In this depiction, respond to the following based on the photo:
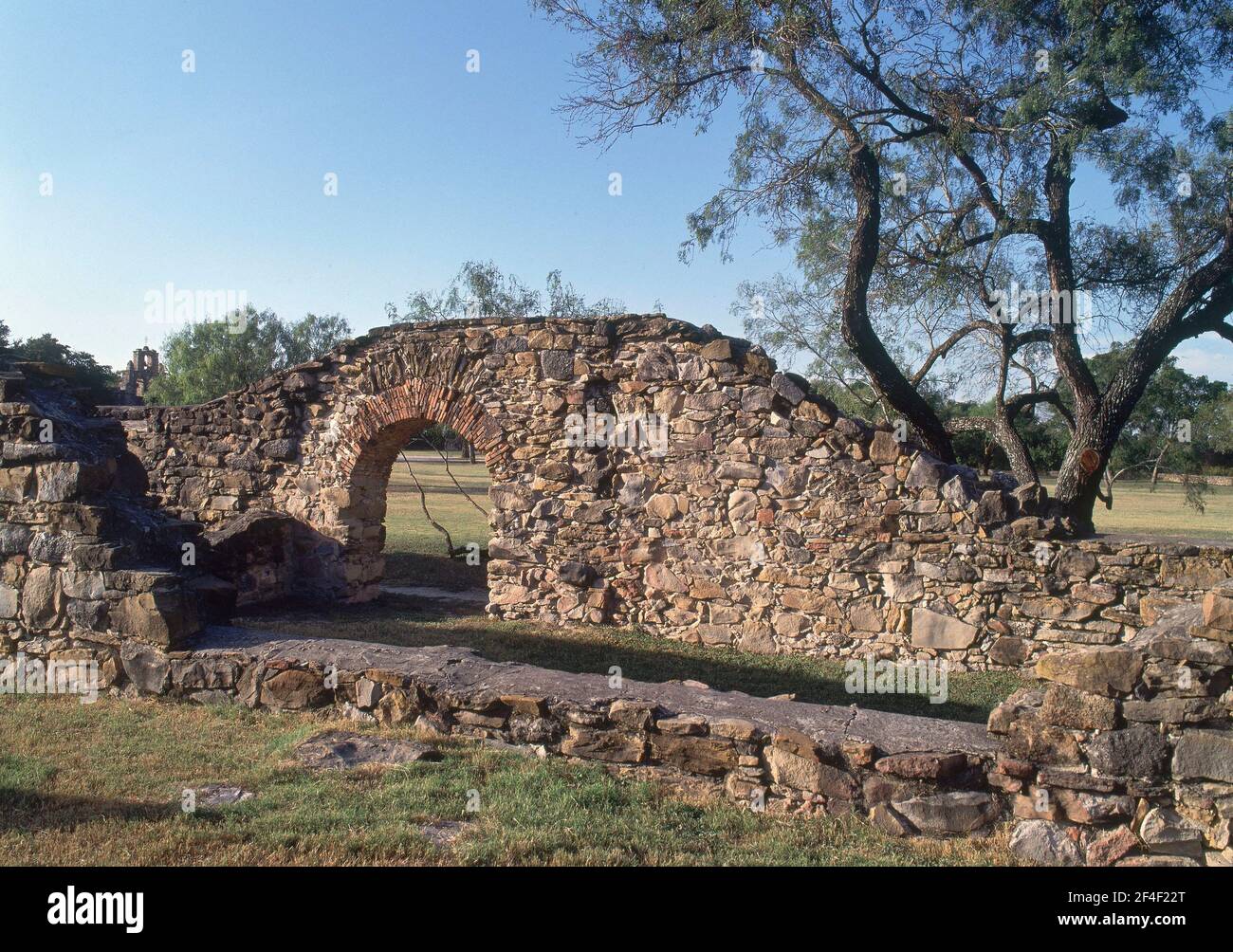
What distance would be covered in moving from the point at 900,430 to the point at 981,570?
145 cm

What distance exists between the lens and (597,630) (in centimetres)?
910

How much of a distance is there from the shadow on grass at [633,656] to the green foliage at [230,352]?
22.3m

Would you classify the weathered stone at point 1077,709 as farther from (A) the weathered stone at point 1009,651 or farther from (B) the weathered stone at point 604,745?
(A) the weathered stone at point 1009,651

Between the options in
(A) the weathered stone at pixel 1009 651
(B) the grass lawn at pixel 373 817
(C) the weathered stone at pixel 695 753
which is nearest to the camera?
(B) the grass lawn at pixel 373 817

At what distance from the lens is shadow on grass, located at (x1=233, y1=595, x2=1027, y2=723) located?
7.02 m

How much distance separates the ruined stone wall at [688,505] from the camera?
786cm

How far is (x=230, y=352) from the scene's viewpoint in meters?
31.1

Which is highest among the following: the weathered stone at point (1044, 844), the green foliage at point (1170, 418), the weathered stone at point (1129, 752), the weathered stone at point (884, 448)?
the green foliage at point (1170, 418)

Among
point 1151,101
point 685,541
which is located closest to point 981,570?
point 685,541

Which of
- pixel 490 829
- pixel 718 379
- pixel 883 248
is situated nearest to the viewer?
pixel 490 829

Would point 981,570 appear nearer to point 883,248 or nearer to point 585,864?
point 585,864

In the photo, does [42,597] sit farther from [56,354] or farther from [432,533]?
[56,354]

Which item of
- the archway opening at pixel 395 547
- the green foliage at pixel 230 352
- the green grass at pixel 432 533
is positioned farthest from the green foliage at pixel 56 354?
the archway opening at pixel 395 547

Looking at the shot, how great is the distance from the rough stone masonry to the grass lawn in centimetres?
30
